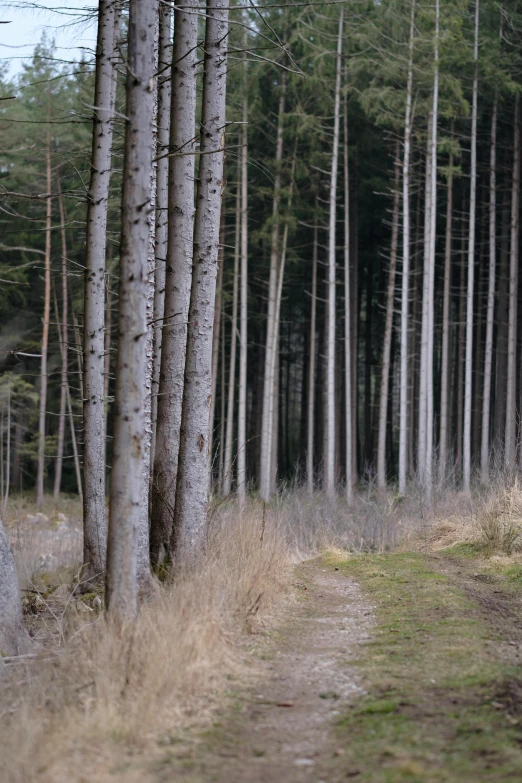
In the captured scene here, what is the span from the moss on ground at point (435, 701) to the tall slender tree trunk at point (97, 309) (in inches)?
135

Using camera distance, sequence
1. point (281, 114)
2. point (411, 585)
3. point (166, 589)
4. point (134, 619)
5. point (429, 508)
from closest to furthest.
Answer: point (134, 619) → point (166, 589) → point (411, 585) → point (429, 508) → point (281, 114)

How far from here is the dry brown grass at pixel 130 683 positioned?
11.5 ft

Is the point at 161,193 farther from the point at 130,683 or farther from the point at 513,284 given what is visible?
the point at 513,284

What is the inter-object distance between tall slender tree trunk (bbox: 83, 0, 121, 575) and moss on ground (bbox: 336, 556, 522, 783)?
3436 mm

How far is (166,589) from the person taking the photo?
6.43 metres

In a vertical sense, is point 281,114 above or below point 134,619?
above

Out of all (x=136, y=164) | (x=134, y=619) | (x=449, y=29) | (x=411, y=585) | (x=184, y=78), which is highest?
(x=449, y=29)

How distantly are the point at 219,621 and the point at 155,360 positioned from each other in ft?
16.3

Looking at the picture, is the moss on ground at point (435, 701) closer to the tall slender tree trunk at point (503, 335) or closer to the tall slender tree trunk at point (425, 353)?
the tall slender tree trunk at point (425, 353)

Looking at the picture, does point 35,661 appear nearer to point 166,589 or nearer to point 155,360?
point 166,589

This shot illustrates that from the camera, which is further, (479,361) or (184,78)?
(479,361)

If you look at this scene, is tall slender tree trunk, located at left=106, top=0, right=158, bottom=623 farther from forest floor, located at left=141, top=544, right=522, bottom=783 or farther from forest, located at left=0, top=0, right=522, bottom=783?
forest floor, located at left=141, top=544, right=522, bottom=783

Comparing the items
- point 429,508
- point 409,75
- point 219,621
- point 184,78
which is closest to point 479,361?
point 409,75

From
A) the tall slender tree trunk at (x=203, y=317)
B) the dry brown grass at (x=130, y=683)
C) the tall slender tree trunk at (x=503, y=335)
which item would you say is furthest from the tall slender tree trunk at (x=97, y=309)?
the tall slender tree trunk at (x=503, y=335)
